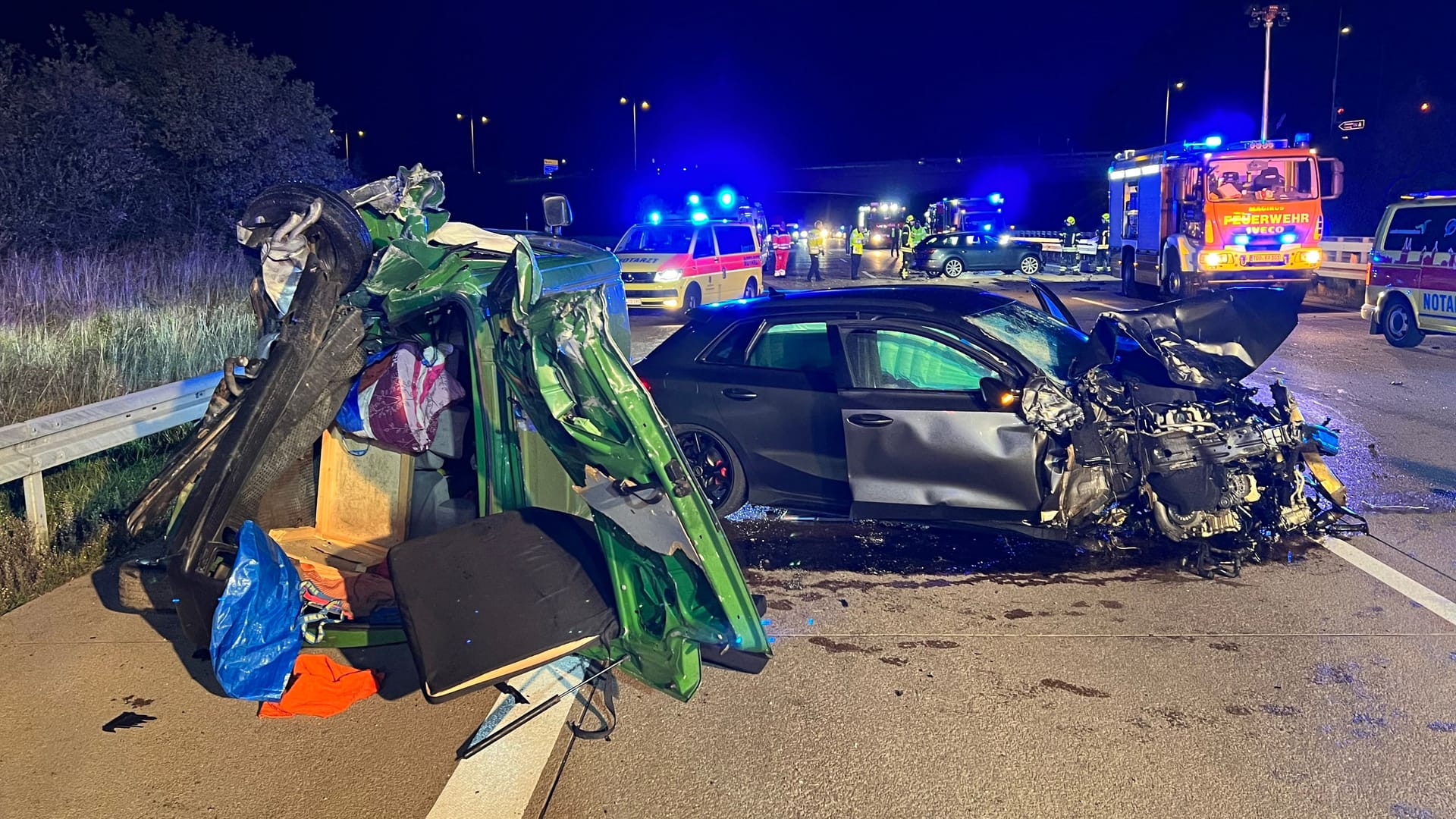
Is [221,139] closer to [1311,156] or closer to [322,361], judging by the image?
[322,361]

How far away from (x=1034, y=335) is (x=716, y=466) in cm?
208

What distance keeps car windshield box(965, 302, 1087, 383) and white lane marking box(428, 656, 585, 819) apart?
3145mm

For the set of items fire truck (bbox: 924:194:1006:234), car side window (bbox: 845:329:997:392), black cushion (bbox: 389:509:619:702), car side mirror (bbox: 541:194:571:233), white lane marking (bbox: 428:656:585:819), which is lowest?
white lane marking (bbox: 428:656:585:819)

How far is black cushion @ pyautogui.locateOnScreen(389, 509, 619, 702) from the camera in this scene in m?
3.72

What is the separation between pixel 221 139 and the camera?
21.0m

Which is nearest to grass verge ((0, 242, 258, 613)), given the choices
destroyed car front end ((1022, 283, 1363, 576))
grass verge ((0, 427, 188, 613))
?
grass verge ((0, 427, 188, 613))

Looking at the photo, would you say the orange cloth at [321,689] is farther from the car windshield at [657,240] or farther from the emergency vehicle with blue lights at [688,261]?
Answer: the car windshield at [657,240]

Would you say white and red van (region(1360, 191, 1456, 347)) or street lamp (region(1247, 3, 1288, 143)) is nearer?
white and red van (region(1360, 191, 1456, 347))

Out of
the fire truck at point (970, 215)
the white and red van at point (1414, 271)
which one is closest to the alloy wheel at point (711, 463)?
the white and red van at point (1414, 271)

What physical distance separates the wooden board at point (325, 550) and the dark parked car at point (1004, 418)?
209 cm

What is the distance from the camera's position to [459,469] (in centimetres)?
498

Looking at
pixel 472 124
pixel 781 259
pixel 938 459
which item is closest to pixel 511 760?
pixel 938 459

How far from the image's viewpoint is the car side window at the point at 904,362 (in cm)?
608

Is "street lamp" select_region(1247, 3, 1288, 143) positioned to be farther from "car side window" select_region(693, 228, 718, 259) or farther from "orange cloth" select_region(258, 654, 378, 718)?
"orange cloth" select_region(258, 654, 378, 718)
